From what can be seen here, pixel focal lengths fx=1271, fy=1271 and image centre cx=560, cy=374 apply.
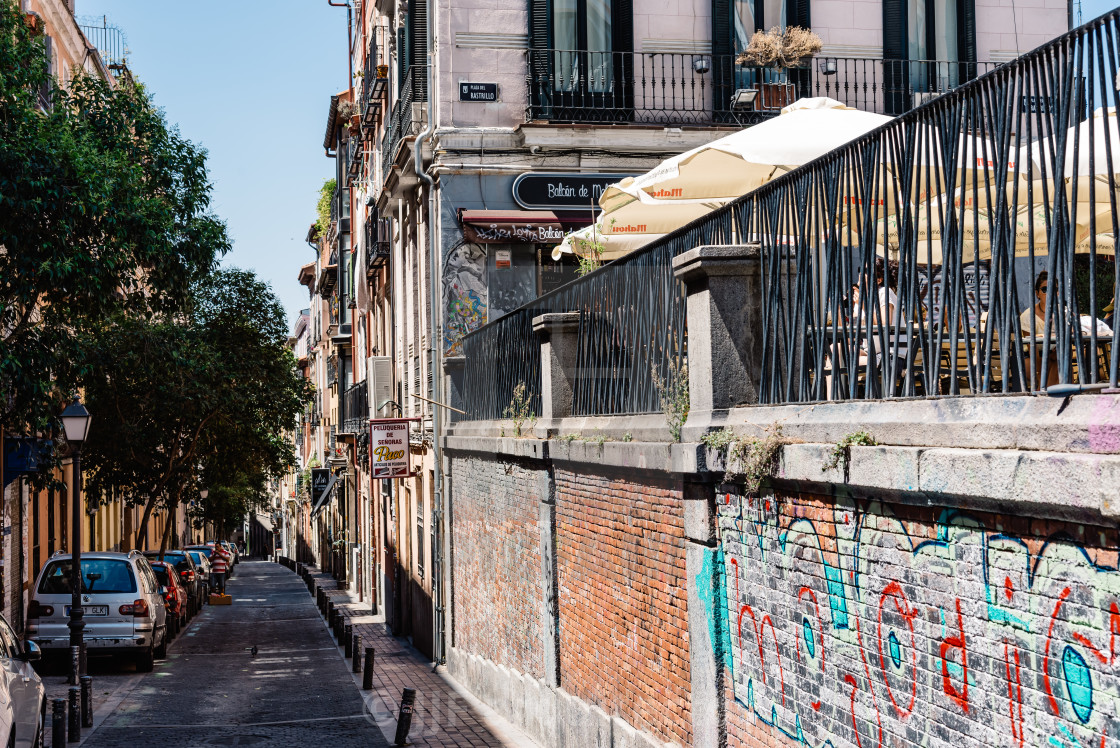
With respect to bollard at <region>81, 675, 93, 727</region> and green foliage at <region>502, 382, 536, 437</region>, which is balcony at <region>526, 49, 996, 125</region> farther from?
bollard at <region>81, 675, 93, 727</region>

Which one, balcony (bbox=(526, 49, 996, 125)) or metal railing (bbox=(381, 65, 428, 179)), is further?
metal railing (bbox=(381, 65, 428, 179))

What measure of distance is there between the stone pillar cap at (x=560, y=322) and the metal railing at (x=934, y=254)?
143 centimetres

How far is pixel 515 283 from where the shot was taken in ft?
62.4

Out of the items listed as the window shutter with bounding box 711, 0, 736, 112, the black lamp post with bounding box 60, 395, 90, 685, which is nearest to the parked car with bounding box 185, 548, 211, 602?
the black lamp post with bounding box 60, 395, 90, 685

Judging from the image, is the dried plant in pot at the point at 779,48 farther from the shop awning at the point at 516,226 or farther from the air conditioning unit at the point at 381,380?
the air conditioning unit at the point at 381,380

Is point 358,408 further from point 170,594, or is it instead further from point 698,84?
point 698,84

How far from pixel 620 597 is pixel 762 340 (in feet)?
9.73

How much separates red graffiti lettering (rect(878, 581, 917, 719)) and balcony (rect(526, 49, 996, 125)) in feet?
44.9

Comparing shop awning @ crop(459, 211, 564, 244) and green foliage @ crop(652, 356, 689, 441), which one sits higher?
shop awning @ crop(459, 211, 564, 244)

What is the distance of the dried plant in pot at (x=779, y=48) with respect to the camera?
1838 cm

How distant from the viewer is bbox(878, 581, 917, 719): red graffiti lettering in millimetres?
5332

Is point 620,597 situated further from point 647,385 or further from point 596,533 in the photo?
point 647,385

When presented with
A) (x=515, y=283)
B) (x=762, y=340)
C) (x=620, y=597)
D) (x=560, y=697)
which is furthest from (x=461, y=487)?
(x=762, y=340)

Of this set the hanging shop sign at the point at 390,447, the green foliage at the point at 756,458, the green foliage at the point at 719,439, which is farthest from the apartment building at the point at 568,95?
the green foliage at the point at 756,458
